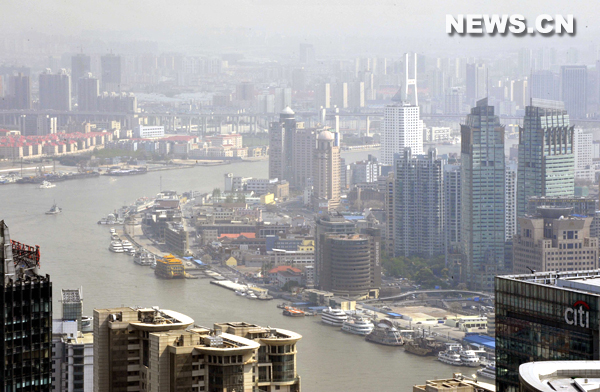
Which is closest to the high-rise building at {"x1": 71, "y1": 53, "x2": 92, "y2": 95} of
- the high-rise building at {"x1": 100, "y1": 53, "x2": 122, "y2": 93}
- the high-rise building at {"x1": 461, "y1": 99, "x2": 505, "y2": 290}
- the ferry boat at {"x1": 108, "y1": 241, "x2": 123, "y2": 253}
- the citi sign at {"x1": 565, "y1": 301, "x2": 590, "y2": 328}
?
the high-rise building at {"x1": 100, "y1": 53, "x2": 122, "y2": 93}

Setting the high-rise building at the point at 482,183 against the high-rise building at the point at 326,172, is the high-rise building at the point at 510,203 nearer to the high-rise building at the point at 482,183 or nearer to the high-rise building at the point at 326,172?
the high-rise building at the point at 482,183

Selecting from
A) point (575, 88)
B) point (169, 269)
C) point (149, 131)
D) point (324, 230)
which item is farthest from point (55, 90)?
point (169, 269)

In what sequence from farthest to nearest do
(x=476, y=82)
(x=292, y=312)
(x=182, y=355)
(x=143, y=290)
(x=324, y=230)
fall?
(x=476, y=82) → (x=324, y=230) → (x=143, y=290) → (x=292, y=312) → (x=182, y=355)

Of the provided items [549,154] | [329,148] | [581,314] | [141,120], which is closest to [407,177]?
[549,154]

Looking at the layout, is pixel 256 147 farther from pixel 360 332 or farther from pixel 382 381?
pixel 382 381

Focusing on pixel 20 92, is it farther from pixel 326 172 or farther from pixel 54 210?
pixel 326 172

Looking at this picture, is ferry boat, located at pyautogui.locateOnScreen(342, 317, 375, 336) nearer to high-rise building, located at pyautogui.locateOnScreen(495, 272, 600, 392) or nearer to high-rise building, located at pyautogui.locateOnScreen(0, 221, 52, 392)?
high-rise building, located at pyautogui.locateOnScreen(495, 272, 600, 392)
